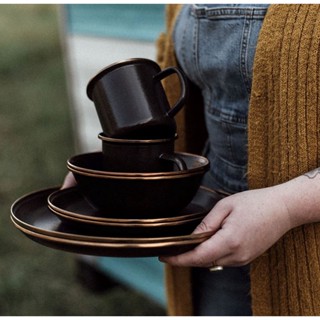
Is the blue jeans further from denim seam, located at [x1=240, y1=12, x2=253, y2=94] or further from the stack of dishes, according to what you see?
the stack of dishes

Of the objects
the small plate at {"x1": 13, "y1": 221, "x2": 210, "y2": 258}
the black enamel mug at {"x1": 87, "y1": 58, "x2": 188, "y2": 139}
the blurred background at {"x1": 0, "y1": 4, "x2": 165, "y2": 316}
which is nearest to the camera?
the small plate at {"x1": 13, "y1": 221, "x2": 210, "y2": 258}

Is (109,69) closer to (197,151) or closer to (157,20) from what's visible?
(197,151)

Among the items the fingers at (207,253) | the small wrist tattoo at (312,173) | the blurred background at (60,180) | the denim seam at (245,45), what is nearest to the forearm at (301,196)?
the small wrist tattoo at (312,173)

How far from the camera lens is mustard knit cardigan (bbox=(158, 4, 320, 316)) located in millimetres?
1130

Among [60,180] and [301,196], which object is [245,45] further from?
[60,180]

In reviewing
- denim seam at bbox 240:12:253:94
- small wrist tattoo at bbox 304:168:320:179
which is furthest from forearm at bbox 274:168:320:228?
denim seam at bbox 240:12:253:94

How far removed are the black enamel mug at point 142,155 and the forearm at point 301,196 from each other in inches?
7.0

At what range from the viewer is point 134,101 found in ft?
3.67

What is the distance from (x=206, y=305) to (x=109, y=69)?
2.22 feet

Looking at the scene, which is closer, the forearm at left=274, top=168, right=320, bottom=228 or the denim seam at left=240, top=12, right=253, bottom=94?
the forearm at left=274, top=168, right=320, bottom=228

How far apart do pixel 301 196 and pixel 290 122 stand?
153 millimetres

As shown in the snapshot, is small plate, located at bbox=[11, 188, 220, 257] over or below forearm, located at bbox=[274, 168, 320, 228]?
below

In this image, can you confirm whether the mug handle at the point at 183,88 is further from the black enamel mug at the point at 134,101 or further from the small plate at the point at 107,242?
the small plate at the point at 107,242

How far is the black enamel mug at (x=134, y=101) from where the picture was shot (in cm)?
111
